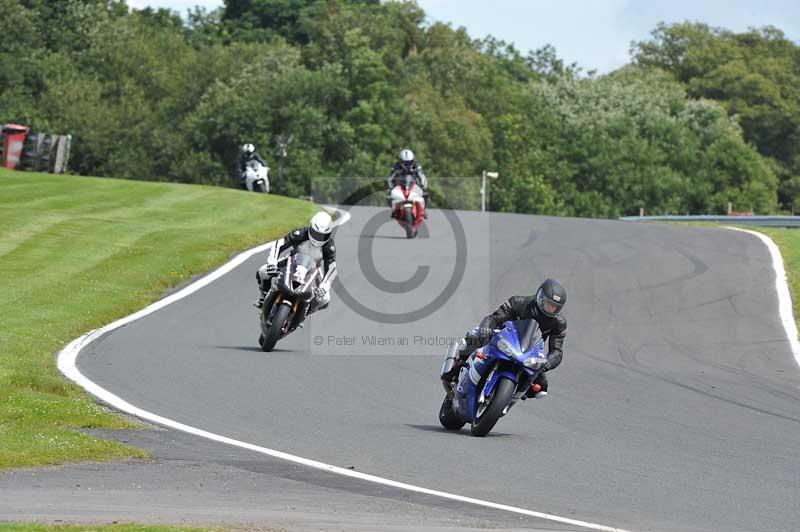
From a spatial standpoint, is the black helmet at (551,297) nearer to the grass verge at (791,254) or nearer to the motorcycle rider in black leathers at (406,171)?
the grass verge at (791,254)

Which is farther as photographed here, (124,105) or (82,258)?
(124,105)

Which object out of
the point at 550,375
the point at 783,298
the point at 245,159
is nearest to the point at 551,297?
the point at 550,375

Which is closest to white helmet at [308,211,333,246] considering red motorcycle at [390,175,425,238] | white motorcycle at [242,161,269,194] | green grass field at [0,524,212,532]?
green grass field at [0,524,212,532]

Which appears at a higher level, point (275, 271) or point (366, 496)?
point (275, 271)

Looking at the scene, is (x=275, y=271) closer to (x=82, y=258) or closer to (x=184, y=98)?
(x=82, y=258)

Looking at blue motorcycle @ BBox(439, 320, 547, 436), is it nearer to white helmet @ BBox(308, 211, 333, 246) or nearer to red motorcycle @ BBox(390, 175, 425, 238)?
white helmet @ BBox(308, 211, 333, 246)

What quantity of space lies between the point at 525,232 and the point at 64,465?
2300cm

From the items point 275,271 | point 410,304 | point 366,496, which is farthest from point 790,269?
point 366,496

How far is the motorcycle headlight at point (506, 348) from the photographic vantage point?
1230cm

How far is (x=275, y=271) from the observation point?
18.1 metres

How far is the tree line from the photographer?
270ft

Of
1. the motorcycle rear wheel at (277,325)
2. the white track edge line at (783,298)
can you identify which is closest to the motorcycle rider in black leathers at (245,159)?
the white track edge line at (783,298)

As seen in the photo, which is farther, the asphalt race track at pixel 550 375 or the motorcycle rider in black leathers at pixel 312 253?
the motorcycle rider in black leathers at pixel 312 253

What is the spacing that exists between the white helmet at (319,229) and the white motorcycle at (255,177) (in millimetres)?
25885
